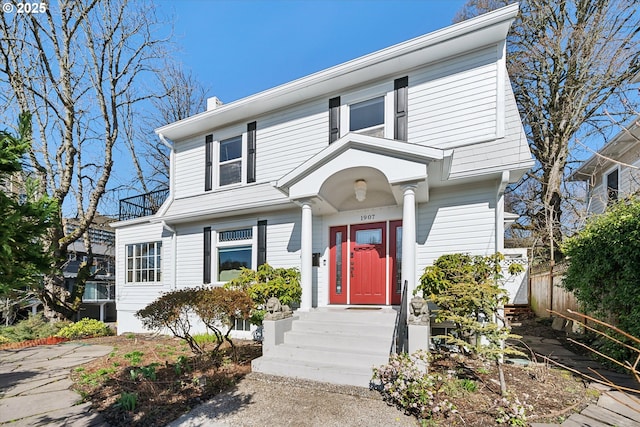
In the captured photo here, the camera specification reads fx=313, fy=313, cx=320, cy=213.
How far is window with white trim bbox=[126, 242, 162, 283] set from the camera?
10406 millimetres

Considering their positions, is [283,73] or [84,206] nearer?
[283,73]

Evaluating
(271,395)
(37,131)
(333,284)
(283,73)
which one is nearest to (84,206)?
(37,131)

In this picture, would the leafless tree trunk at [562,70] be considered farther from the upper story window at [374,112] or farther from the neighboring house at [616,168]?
the upper story window at [374,112]

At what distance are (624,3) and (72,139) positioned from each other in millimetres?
19718

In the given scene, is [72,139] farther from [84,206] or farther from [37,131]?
[84,206]

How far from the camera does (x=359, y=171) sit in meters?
6.32

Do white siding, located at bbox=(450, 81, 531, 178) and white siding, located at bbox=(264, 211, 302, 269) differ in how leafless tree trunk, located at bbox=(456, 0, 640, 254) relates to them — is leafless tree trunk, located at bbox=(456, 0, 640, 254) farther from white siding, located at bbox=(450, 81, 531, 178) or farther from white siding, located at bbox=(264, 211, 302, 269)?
white siding, located at bbox=(264, 211, 302, 269)

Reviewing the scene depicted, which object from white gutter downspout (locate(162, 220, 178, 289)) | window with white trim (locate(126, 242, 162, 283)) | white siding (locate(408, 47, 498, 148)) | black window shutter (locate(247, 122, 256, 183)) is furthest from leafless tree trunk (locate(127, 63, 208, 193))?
white siding (locate(408, 47, 498, 148))

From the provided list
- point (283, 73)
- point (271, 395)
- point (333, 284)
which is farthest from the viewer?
point (283, 73)

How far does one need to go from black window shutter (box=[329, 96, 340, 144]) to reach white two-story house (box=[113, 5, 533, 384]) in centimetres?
3

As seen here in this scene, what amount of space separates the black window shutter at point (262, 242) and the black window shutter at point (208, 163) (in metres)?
2.18

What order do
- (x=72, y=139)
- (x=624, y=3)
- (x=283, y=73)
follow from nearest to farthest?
(x=624, y=3) < (x=72, y=139) < (x=283, y=73)

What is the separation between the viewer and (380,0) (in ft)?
26.1

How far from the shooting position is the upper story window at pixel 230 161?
918 cm
